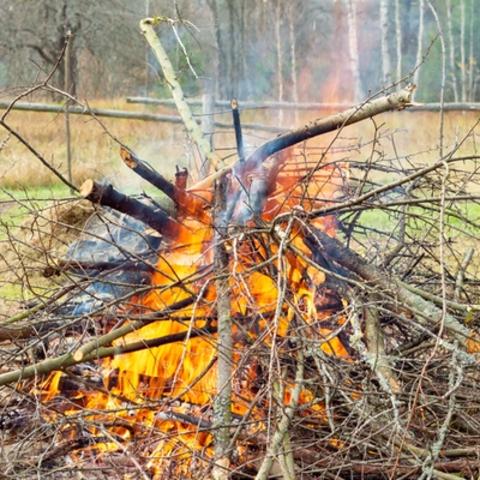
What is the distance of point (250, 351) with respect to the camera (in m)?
2.33

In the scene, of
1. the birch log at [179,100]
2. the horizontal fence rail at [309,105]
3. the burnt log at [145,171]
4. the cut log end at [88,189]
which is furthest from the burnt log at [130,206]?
the horizontal fence rail at [309,105]

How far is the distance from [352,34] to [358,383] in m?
17.7

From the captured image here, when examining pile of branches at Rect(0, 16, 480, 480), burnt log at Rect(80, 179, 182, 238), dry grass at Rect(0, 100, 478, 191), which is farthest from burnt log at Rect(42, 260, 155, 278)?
dry grass at Rect(0, 100, 478, 191)

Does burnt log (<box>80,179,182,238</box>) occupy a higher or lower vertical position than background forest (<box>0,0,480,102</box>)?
lower

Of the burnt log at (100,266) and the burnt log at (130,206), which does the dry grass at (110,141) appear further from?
the burnt log at (130,206)

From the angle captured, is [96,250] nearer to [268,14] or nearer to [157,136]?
[157,136]

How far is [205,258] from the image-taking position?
3043 mm

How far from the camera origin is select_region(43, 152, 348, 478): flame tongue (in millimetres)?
2777

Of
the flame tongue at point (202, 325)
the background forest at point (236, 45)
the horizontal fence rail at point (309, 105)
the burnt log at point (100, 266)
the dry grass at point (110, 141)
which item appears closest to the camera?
the flame tongue at point (202, 325)

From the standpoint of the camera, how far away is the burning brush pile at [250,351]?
248cm

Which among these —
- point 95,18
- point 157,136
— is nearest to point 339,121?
point 157,136

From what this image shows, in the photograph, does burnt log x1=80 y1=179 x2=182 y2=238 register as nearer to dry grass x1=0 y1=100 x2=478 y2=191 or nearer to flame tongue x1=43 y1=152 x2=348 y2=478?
flame tongue x1=43 y1=152 x2=348 y2=478

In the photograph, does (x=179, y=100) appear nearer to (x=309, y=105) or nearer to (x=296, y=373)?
(x=296, y=373)

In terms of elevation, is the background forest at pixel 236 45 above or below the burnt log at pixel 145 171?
above
